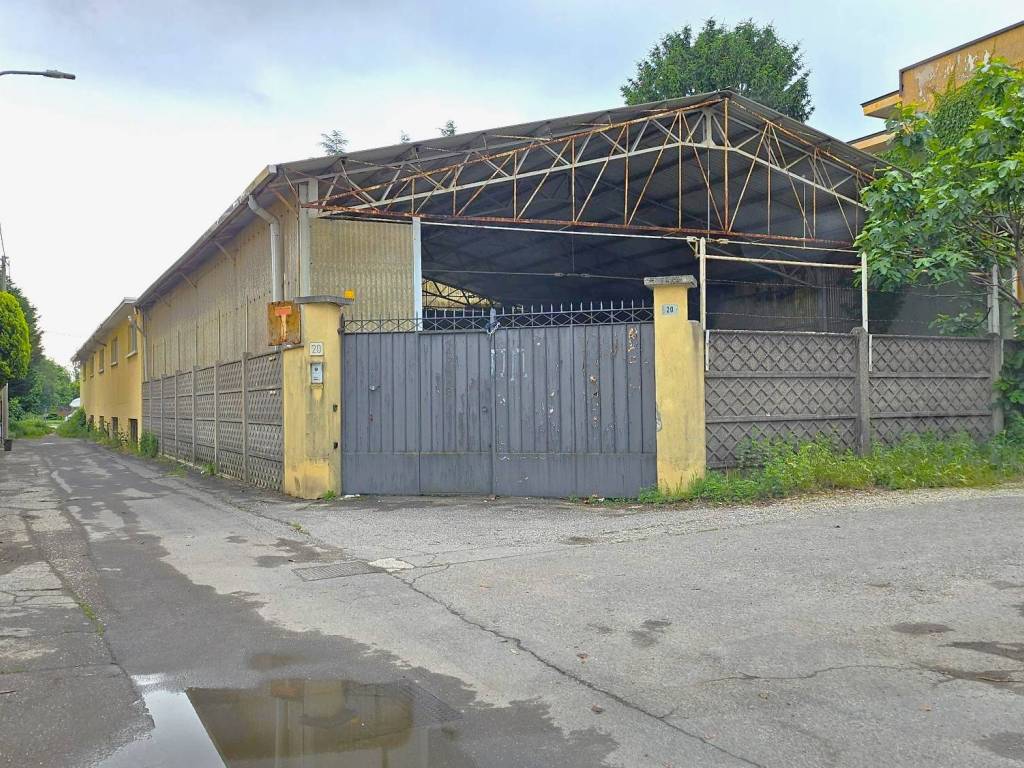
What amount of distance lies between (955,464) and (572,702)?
802cm

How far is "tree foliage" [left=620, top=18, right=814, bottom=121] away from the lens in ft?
88.5

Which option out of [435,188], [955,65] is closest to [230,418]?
[435,188]

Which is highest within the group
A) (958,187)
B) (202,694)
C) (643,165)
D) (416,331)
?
(643,165)

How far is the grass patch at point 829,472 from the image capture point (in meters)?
9.38

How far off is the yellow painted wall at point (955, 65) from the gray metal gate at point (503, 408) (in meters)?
11.0

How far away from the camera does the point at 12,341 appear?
736 inches

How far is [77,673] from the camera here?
4.32 m

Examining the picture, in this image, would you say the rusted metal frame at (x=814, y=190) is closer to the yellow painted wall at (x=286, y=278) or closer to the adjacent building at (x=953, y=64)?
the adjacent building at (x=953, y=64)

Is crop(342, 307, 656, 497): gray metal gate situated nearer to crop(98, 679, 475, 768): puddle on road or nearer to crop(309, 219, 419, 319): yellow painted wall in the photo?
crop(309, 219, 419, 319): yellow painted wall

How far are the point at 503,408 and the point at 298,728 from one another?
6.95 meters

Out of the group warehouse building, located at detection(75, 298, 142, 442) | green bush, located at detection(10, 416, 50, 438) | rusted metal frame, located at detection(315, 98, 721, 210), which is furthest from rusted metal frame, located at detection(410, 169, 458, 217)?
green bush, located at detection(10, 416, 50, 438)

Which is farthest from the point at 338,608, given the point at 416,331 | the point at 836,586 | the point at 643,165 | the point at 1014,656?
the point at 643,165

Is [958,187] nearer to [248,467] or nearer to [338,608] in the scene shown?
[338,608]

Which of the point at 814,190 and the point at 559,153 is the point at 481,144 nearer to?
the point at 559,153
